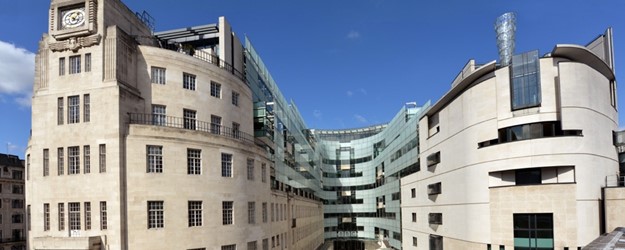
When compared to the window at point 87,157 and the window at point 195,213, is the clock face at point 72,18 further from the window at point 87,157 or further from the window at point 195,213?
the window at point 195,213

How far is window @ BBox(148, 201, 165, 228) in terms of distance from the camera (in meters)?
29.0

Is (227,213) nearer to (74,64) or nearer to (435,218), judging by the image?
(74,64)

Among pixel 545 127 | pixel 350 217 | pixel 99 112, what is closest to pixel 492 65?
pixel 545 127

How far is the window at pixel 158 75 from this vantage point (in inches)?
1289

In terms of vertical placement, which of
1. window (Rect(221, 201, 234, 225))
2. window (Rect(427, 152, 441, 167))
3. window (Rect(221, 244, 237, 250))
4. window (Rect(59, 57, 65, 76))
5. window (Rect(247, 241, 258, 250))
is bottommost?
window (Rect(247, 241, 258, 250))

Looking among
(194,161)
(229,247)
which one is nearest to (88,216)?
(194,161)

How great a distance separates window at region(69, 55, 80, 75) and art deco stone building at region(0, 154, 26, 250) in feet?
212

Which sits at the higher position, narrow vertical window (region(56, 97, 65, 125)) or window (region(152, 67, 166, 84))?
window (region(152, 67, 166, 84))

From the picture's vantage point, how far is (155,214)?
95.9 feet

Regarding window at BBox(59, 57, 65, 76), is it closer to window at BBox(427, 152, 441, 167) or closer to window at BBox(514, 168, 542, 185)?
window at BBox(427, 152, 441, 167)

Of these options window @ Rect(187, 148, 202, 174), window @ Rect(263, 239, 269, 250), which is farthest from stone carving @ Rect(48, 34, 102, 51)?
window @ Rect(263, 239, 269, 250)

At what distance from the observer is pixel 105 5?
3094 centimetres

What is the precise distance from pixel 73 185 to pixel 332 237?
253ft

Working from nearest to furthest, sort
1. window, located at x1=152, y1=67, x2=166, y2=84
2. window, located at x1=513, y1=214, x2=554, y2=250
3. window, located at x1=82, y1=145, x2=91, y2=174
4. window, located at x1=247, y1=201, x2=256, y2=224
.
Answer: window, located at x1=82, y1=145, x2=91, y2=174 → window, located at x1=513, y1=214, x2=554, y2=250 → window, located at x1=152, y1=67, x2=166, y2=84 → window, located at x1=247, y1=201, x2=256, y2=224
